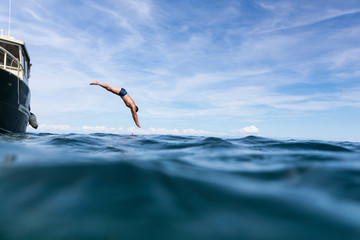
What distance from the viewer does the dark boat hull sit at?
9602 millimetres

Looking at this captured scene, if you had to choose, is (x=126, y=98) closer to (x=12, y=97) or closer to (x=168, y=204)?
(x=12, y=97)

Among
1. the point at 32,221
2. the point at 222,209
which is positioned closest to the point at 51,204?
the point at 32,221

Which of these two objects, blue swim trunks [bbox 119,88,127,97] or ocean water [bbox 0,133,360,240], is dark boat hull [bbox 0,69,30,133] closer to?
blue swim trunks [bbox 119,88,127,97]

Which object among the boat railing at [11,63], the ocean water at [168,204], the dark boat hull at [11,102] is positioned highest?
the boat railing at [11,63]

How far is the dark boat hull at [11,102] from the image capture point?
9.60 m

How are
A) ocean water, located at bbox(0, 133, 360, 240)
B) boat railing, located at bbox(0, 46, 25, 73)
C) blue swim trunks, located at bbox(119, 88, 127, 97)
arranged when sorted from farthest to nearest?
blue swim trunks, located at bbox(119, 88, 127, 97) < boat railing, located at bbox(0, 46, 25, 73) < ocean water, located at bbox(0, 133, 360, 240)

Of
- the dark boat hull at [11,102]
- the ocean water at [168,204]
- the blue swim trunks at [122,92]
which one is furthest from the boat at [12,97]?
the ocean water at [168,204]

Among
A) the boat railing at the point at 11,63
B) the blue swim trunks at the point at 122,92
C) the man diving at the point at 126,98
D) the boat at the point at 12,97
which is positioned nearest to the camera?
the boat railing at the point at 11,63

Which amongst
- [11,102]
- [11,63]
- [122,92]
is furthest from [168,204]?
[11,63]

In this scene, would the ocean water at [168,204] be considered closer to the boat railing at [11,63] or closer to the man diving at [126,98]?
the man diving at [126,98]

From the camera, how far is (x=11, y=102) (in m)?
10.2

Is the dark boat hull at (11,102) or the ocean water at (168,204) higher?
the dark boat hull at (11,102)

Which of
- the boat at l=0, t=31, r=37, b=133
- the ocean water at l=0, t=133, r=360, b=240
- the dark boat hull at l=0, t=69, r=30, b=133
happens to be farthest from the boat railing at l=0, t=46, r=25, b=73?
the ocean water at l=0, t=133, r=360, b=240

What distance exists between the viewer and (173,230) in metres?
1.45
